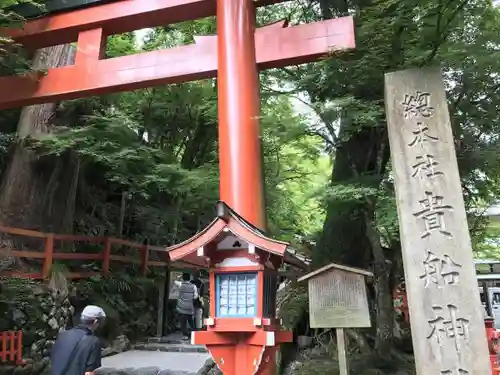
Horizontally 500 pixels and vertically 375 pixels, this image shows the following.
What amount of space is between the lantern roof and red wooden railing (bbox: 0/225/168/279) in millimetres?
5019

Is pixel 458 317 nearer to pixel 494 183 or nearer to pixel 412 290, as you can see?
pixel 412 290

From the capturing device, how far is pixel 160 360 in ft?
27.5

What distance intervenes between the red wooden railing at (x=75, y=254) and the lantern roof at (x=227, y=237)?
5.02 m

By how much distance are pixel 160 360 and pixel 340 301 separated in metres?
4.92

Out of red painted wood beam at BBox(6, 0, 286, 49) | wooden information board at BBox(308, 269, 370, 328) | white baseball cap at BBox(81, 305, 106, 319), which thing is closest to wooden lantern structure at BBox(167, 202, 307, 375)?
wooden information board at BBox(308, 269, 370, 328)

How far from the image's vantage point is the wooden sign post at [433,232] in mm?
4012

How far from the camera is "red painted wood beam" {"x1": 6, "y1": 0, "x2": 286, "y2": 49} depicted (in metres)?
6.03

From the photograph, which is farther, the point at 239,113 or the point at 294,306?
the point at 294,306

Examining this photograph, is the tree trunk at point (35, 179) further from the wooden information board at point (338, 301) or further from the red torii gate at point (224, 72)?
the wooden information board at point (338, 301)

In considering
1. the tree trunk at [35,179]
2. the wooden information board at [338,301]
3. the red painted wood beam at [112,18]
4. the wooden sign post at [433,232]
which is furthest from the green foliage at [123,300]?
the wooden sign post at [433,232]

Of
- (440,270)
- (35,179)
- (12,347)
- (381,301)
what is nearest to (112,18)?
(35,179)

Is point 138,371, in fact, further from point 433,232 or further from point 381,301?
point 433,232

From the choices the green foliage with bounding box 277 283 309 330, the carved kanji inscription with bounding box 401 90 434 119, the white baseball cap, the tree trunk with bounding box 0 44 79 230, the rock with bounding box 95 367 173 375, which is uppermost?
the tree trunk with bounding box 0 44 79 230

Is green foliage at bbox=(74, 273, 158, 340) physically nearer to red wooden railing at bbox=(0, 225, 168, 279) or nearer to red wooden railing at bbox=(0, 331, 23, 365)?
red wooden railing at bbox=(0, 225, 168, 279)
